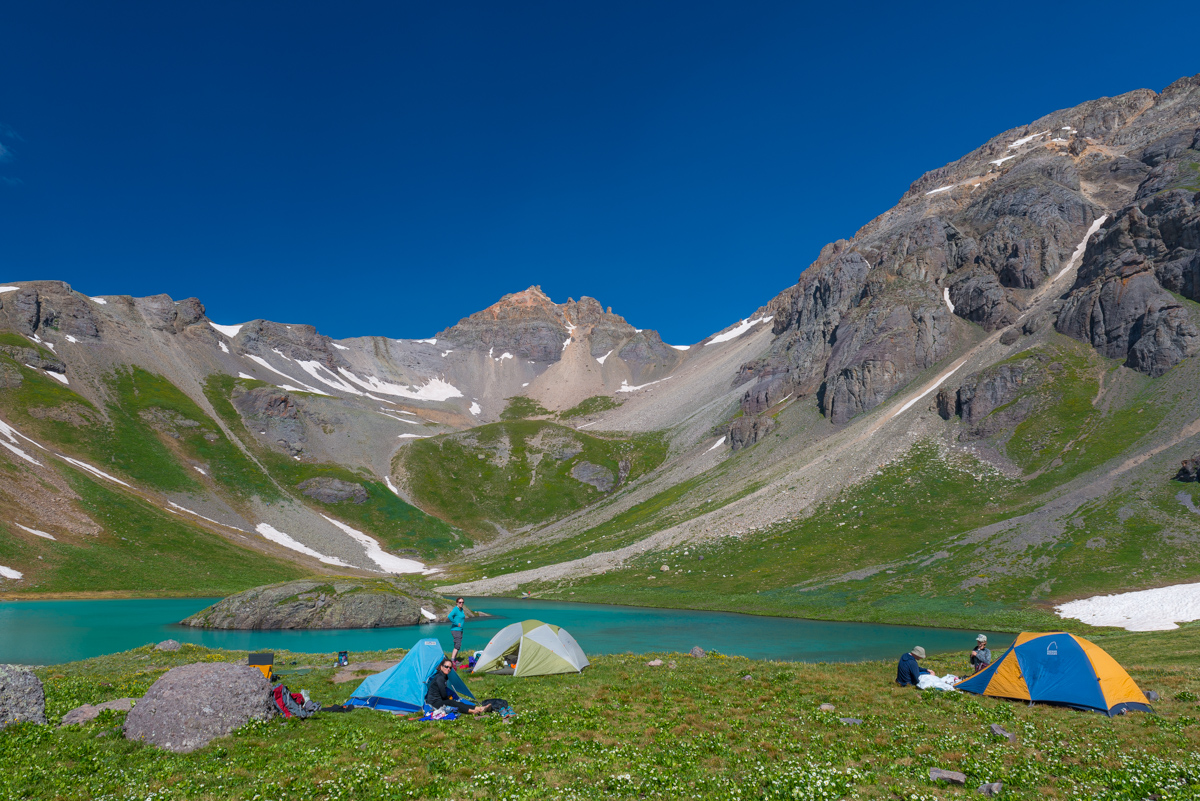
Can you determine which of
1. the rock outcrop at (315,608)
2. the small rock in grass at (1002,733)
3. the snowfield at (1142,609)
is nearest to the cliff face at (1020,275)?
the snowfield at (1142,609)

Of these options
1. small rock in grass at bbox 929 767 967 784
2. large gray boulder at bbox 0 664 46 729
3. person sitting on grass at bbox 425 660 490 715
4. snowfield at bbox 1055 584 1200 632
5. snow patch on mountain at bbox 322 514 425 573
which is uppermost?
large gray boulder at bbox 0 664 46 729

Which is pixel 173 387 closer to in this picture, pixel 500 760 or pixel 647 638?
pixel 647 638

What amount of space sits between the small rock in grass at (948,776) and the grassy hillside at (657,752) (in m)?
0.20

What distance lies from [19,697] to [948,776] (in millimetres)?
24213

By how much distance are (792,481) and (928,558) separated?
35569 mm

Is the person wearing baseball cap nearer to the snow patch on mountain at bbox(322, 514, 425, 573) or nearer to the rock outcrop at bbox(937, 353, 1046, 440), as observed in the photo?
the rock outcrop at bbox(937, 353, 1046, 440)

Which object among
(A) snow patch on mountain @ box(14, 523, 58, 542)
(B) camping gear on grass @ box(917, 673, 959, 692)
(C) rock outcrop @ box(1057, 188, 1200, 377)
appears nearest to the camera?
(B) camping gear on grass @ box(917, 673, 959, 692)

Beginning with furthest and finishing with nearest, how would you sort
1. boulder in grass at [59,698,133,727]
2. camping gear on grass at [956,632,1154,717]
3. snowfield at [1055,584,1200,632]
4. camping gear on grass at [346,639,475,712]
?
1. snowfield at [1055,584,1200,632]
2. camping gear on grass at [346,639,475,712]
3. camping gear on grass at [956,632,1154,717]
4. boulder in grass at [59,698,133,727]

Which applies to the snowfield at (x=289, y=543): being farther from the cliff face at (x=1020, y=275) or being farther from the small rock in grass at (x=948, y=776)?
the small rock in grass at (x=948, y=776)

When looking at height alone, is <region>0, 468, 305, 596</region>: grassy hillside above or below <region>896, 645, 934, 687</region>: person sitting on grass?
above

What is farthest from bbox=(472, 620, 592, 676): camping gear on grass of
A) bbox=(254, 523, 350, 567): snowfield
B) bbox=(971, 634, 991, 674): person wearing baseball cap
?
bbox=(254, 523, 350, 567): snowfield

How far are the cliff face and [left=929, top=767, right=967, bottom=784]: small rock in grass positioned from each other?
117779mm

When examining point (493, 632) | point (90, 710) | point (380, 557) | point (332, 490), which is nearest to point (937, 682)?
point (90, 710)

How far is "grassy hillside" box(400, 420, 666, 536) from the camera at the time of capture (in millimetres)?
168375
